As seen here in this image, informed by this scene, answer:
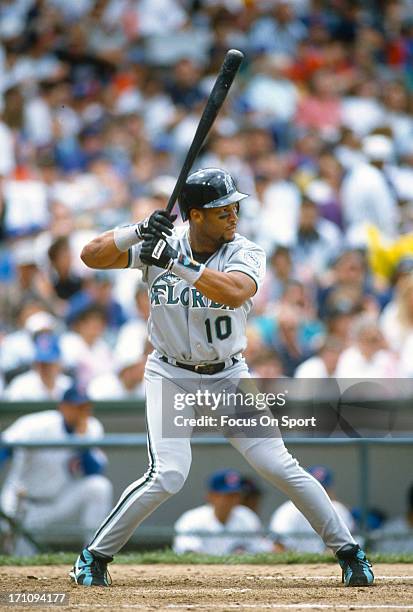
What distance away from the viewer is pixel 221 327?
5.36 metres

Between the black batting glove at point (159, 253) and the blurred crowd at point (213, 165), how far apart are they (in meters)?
3.29

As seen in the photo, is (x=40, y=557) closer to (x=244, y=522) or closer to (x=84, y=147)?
(x=244, y=522)

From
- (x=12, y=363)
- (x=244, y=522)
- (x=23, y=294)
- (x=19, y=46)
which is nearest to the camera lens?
(x=244, y=522)

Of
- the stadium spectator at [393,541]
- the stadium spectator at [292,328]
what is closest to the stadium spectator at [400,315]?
the stadium spectator at [292,328]

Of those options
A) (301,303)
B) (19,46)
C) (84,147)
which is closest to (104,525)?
(301,303)

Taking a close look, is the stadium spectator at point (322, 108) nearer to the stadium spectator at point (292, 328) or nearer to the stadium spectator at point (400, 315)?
the stadium spectator at point (292, 328)

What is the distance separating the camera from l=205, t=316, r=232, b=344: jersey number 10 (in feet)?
17.5

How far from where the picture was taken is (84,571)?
17.5 ft

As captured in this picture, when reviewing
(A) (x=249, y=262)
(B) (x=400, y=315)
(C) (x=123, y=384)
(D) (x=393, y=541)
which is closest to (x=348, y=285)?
(B) (x=400, y=315)

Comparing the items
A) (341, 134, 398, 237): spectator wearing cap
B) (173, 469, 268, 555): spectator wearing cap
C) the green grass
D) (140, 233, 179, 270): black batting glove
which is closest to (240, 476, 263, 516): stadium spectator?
(173, 469, 268, 555): spectator wearing cap

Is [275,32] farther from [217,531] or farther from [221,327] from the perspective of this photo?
[221,327]

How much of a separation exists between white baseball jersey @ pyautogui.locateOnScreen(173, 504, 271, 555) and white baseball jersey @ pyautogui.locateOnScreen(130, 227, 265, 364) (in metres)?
2.19

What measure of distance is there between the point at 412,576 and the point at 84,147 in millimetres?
7193

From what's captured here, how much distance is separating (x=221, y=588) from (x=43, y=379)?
3.34 meters
